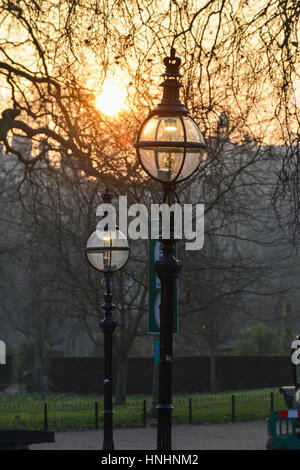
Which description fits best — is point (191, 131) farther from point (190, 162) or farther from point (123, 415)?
point (123, 415)

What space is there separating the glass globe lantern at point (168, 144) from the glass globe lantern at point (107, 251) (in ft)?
20.6

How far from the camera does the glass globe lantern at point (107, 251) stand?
14023 mm

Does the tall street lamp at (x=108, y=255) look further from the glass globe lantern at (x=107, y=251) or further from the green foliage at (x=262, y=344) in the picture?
the green foliage at (x=262, y=344)

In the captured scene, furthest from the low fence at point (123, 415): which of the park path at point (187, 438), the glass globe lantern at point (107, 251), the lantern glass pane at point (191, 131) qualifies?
the lantern glass pane at point (191, 131)

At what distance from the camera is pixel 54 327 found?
55125 millimetres

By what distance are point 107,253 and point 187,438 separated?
9.46 m

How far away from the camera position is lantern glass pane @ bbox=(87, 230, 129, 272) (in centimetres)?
1402

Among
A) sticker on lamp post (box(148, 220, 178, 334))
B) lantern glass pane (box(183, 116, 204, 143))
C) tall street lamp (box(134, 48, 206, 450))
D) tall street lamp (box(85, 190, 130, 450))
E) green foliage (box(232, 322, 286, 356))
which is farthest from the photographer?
green foliage (box(232, 322, 286, 356))

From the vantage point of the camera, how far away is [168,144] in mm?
7688

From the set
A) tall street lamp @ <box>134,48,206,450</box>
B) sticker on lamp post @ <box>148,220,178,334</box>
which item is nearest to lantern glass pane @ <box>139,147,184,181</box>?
tall street lamp @ <box>134,48,206,450</box>

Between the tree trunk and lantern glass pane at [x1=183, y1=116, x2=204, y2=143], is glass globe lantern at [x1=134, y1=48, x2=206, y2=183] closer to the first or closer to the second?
lantern glass pane at [x1=183, y1=116, x2=204, y2=143]

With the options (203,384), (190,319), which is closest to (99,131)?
(190,319)

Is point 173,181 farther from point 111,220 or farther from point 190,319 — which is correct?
point 190,319

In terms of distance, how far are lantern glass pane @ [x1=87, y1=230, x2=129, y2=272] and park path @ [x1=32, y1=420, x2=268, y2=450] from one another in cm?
672
